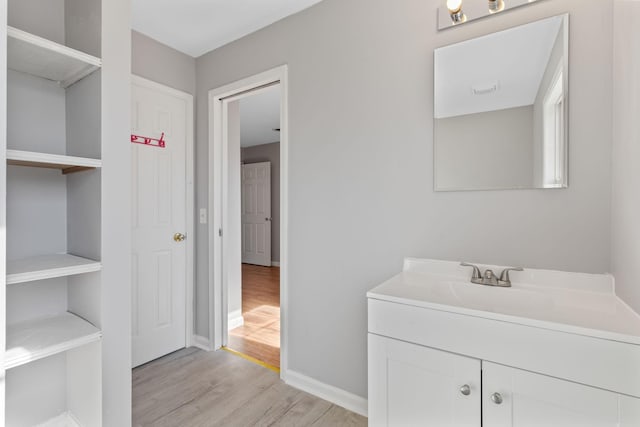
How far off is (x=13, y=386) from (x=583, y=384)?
223 cm

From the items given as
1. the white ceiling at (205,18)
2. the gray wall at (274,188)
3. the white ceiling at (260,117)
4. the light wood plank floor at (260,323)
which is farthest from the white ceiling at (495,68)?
the gray wall at (274,188)

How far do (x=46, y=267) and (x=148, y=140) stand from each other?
1.40 meters

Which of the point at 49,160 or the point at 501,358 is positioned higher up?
the point at 49,160

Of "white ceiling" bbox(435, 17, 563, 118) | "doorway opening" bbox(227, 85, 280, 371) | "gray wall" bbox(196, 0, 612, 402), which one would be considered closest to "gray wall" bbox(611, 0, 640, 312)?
"gray wall" bbox(196, 0, 612, 402)

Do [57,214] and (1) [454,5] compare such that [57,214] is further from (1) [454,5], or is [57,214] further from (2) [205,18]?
(1) [454,5]

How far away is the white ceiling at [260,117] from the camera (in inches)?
151

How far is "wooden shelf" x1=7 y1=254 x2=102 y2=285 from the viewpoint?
122 centimetres

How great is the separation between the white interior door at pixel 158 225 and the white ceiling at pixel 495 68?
2043mm

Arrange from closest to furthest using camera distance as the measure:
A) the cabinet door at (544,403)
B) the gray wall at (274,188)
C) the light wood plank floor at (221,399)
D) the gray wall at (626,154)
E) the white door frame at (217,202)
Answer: the cabinet door at (544,403) < the gray wall at (626,154) < the light wood plank floor at (221,399) < the white door frame at (217,202) < the gray wall at (274,188)

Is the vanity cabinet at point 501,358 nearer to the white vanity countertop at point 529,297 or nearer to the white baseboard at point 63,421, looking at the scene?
the white vanity countertop at point 529,297

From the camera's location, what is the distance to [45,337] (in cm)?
136

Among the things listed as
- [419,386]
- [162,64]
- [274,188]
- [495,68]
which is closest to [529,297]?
[419,386]

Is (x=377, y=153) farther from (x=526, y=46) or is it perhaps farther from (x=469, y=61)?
(x=526, y=46)

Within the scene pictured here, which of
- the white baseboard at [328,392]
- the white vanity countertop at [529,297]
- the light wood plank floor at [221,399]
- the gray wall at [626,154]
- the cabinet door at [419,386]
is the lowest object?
the light wood plank floor at [221,399]
